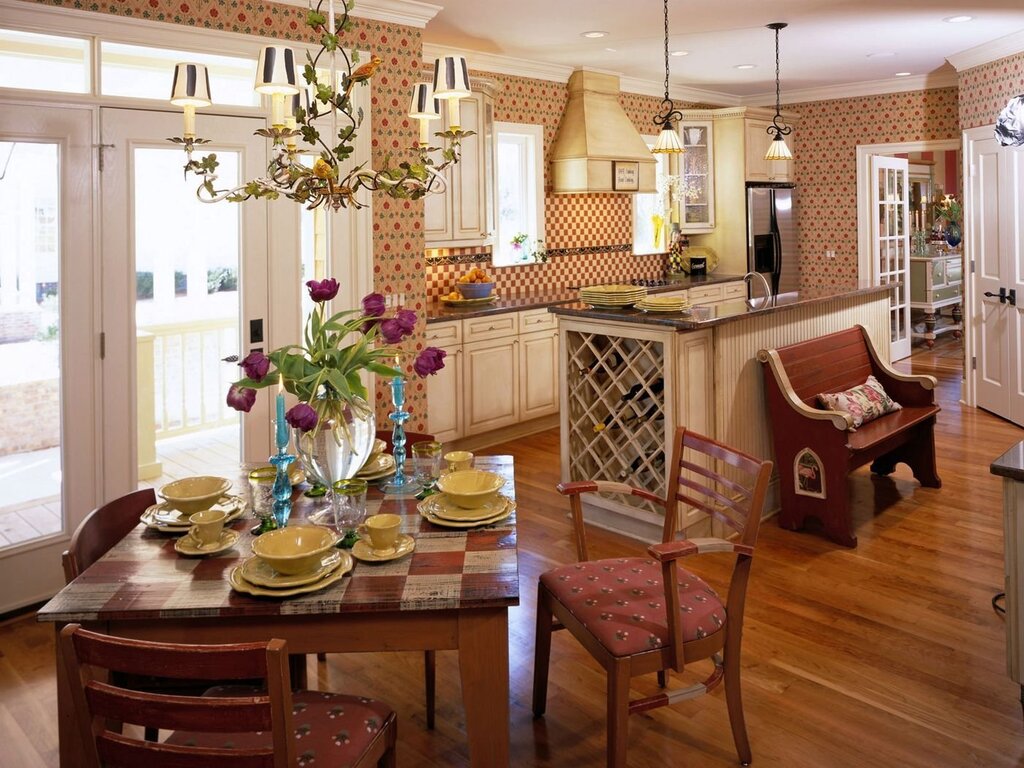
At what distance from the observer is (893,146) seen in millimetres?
8219

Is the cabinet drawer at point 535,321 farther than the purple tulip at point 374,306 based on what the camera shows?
Yes

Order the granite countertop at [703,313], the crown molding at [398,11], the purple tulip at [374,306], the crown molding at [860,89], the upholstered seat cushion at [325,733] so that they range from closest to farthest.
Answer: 1. the upholstered seat cushion at [325,733]
2. the purple tulip at [374,306]
3. the granite countertop at [703,313]
4. the crown molding at [398,11]
5. the crown molding at [860,89]

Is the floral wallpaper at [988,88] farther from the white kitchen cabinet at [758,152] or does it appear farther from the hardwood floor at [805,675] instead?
the hardwood floor at [805,675]

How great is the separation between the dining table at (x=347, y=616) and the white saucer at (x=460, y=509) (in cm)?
27

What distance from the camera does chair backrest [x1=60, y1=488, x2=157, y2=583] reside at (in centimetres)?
201

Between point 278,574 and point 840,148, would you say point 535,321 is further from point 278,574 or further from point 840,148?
point 278,574

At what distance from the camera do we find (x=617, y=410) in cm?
431

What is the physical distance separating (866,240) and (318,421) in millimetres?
7640

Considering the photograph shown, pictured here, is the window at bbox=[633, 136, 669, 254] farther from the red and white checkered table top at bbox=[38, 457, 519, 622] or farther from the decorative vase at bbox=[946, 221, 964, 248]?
the red and white checkered table top at bbox=[38, 457, 519, 622]

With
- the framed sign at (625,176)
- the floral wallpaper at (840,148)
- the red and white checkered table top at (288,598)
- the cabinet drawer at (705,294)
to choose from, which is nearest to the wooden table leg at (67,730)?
the red and white checkered table top at (288,598)

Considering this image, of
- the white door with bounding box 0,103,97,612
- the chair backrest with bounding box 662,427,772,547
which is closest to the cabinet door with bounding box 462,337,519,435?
the white door with bounding box 0,103,97,612

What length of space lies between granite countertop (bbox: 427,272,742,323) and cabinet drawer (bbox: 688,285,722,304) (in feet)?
0.19

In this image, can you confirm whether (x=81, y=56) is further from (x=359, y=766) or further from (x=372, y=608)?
(x=359, y=766)

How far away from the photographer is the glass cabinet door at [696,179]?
822cm
